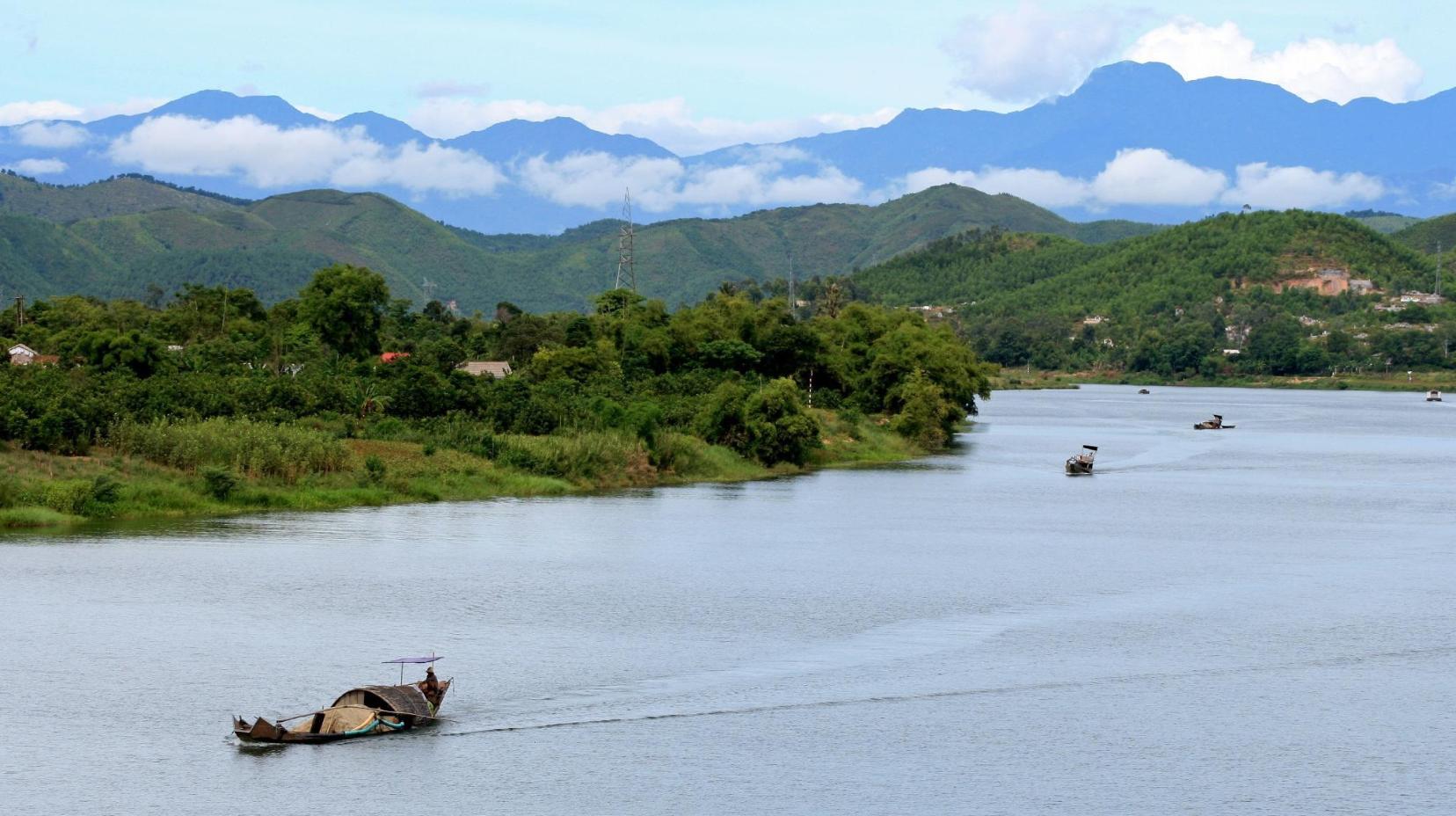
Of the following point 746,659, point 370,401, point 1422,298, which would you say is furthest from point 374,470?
point 1422,298

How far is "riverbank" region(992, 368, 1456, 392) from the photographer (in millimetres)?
156125

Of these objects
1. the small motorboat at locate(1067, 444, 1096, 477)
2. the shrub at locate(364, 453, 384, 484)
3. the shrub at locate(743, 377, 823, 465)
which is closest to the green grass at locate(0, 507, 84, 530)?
the shrub at locate(364, 453, 384, 484)

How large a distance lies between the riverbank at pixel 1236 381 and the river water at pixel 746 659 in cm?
11437

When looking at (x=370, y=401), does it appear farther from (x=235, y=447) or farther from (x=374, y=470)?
(x=235, y=447)

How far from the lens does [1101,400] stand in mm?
131000

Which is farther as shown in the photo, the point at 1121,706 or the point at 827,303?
the point at 827,303

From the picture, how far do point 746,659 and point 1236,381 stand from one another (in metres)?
147

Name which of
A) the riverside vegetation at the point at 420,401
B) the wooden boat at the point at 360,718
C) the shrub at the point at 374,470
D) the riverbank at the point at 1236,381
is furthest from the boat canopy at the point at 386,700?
the riverbank at the point at 1236,381

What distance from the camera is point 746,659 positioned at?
89.6 feet

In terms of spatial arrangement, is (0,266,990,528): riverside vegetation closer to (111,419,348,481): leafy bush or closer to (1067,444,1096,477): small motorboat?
(111,419,348,481): leafy bush

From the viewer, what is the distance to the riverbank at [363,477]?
4097cm

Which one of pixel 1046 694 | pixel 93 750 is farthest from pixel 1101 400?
pixel 93 750

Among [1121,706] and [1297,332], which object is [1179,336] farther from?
[1121,706]

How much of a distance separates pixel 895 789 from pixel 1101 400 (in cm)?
11433
